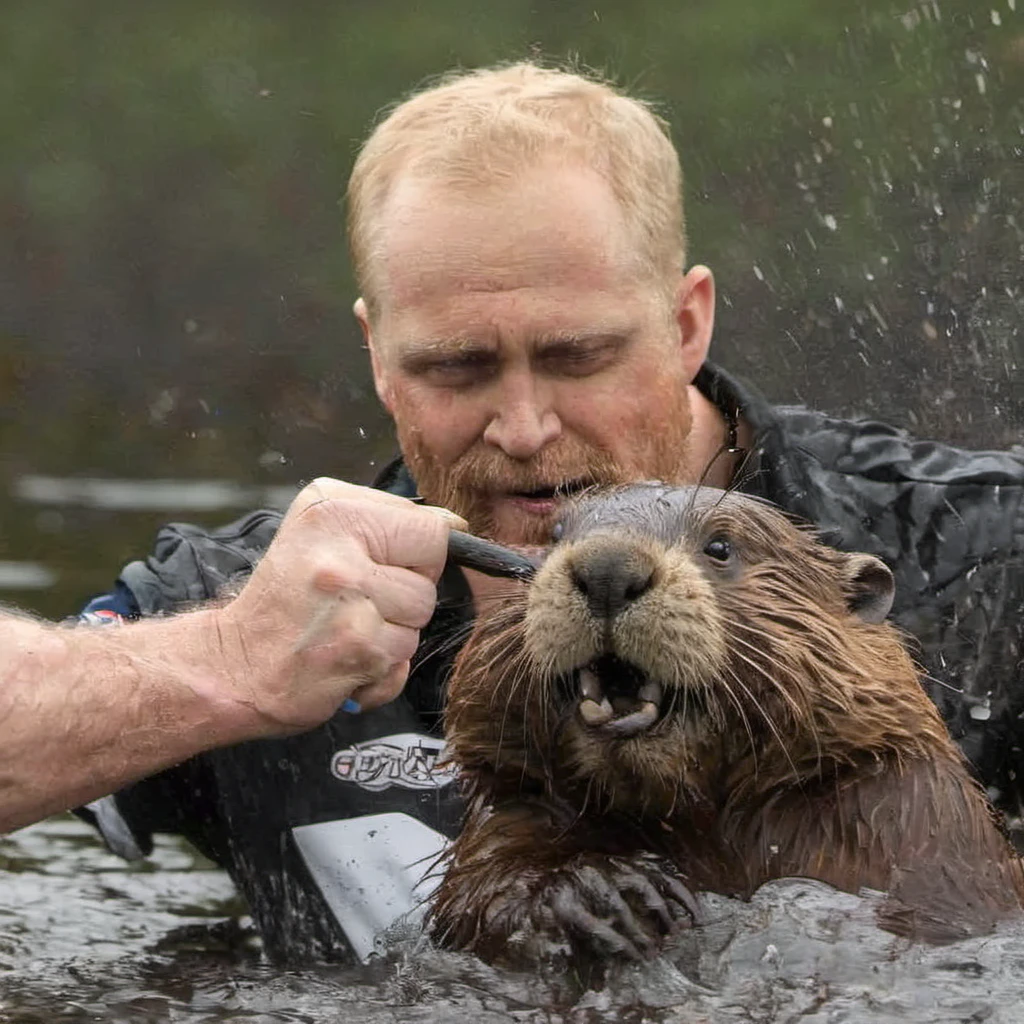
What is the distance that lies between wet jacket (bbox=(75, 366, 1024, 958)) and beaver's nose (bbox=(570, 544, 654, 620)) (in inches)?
42.5

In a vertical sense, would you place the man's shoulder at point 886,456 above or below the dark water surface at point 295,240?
below

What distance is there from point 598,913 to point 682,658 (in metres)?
0.41

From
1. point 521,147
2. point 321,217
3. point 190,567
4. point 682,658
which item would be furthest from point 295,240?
point 682,658

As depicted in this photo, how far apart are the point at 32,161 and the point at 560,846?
8.19 m

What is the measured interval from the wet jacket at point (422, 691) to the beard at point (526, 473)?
0.14 metres

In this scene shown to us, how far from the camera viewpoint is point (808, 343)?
840 centimetres

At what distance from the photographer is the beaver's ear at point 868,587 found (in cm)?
379

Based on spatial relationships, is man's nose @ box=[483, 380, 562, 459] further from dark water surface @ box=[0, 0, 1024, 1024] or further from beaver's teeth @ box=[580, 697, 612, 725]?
dark water surface @ box=[0, 0, 1024, 1024]

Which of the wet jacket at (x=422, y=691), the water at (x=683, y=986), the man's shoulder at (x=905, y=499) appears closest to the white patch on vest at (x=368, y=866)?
the wet jacket at (x=422, y=691)

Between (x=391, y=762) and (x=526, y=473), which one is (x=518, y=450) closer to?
(x=526, y=473)

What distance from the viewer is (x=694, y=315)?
484 centimetres

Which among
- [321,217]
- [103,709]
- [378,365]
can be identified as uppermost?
[321,217]

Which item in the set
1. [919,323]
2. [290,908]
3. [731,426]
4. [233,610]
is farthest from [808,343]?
[233,610]

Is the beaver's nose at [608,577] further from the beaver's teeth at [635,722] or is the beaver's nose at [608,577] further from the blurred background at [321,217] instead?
the blurred background at [321,217]
